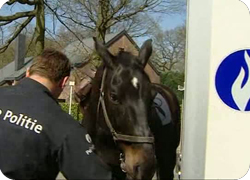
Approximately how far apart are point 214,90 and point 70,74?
2.24 ft

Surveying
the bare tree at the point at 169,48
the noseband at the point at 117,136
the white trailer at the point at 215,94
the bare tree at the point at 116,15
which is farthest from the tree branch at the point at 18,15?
the white trailer at the point at 215,94

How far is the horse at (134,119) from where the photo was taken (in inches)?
77.1

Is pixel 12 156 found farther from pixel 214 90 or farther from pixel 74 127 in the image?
pixel 214 90

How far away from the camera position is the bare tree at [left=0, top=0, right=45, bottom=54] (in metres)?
2.00

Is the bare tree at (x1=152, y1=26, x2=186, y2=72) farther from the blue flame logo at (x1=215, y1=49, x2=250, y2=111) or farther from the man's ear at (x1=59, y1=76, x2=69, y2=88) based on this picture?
the man's ear at (x1=59, y1=76, x2=69, y2=88)

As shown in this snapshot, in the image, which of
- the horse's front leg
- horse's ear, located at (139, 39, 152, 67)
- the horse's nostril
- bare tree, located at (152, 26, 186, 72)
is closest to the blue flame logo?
bare tree, located at (152, 26, 186, 72)

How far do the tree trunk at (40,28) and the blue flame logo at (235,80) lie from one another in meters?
0.81

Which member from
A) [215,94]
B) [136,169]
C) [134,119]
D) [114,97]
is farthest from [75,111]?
[215,94]

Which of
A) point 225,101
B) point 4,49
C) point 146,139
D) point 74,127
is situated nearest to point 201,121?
point 225,101

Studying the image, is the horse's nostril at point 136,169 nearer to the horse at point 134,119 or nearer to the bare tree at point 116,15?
the horse at point 134,119

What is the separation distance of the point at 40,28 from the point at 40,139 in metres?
0.56

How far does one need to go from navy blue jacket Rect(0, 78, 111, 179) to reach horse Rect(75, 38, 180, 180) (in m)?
0.27

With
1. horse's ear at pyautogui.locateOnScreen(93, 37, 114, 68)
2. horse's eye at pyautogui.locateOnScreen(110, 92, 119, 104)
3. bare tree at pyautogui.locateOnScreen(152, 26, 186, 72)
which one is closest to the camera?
bare tree at pyautogui.locateOnScreen(152, 26, 186, 72)

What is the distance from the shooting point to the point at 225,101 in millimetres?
1741
